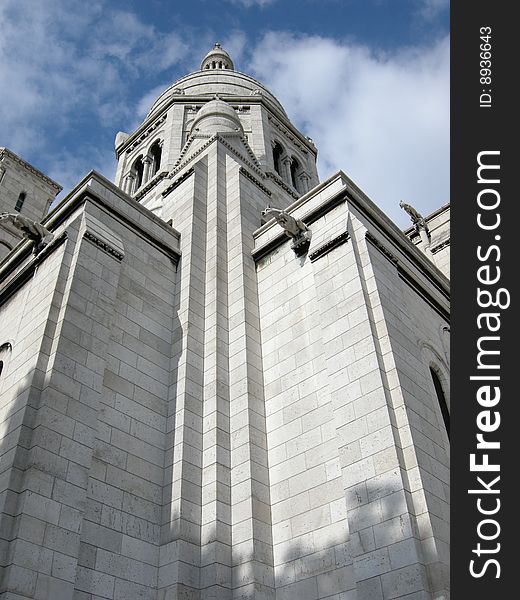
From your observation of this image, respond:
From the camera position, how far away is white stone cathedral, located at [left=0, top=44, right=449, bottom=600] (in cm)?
1136

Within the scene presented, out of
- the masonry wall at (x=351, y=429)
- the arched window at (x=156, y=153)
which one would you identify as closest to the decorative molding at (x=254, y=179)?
the masonry wall at (x=351, y=429)

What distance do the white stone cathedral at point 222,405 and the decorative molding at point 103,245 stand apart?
0.12ft

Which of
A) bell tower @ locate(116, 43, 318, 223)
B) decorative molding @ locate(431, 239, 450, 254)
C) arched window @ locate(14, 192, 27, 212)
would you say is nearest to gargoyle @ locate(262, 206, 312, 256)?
bell tower @ locate(116, 43, 318, 223)

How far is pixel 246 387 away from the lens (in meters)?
15.4

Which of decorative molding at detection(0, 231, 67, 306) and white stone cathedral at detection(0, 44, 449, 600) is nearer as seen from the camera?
white stone cathedral at detection(0, 44, 449, 600)

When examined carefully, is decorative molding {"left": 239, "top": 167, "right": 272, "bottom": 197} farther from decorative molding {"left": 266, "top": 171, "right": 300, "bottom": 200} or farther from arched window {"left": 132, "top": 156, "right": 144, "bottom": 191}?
arched window {"left": 132, "top": 156, "right": 144, "bottom": 191}

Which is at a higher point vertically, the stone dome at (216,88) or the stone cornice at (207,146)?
the stone dome at (216,88)

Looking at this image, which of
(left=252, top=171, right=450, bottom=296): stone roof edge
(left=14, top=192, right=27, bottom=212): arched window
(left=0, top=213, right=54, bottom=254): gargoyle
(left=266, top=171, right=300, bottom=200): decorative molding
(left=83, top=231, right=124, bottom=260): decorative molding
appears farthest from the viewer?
(left=14, top=192, right=27, bottom=212): arched window

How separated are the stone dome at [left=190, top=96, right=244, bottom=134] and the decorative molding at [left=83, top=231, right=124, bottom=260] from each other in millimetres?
10875

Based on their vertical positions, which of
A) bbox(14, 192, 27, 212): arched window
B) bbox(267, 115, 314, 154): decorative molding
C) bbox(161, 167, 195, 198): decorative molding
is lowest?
bbox(161, 167, 195, 198): decorative molding

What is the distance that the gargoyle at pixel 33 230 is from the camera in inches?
663

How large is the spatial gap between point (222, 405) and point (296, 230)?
544 cm

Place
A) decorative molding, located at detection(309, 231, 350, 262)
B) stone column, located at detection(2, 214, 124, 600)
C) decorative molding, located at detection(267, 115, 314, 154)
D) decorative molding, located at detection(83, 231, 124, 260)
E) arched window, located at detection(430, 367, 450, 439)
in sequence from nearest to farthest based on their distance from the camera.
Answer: stone column, located at detection(2, 214, 124, 600), arched window, located at detection(430, 367, 450, 439), decorative molding, located at detection(83, 231, 124, 260), decorative molding, located at detection(309, 231, 350, 262), decorative molding, located at detection(267, 115, 314, 154)

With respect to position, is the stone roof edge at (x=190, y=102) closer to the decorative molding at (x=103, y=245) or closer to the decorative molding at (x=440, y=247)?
the decorative molding at (x=440, y=247)
